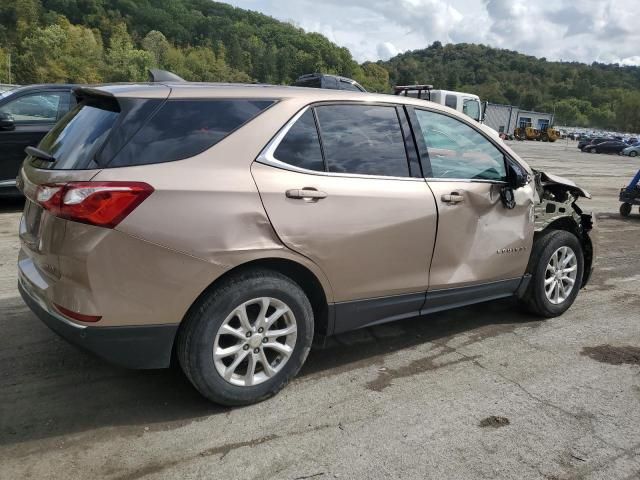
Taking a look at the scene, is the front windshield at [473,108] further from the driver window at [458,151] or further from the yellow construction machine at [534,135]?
the yellow construction machine at [534,135]

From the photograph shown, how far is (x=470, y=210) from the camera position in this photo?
12.6 feet

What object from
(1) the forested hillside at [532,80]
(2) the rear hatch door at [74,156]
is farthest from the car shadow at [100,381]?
(1) the forested hillside at [532,80]

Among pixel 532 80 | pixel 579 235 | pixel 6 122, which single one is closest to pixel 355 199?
pixel 579 235

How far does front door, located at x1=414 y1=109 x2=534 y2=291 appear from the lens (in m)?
3.74

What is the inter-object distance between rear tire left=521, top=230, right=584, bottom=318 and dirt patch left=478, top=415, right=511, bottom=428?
167cm

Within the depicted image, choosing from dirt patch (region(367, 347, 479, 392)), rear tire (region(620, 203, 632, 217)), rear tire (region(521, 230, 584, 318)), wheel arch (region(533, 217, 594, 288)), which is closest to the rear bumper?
dirt patch (region(367, 347, 479, 392))

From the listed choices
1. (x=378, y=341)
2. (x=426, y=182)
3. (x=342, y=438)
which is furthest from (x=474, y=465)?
(x=426, y=182)

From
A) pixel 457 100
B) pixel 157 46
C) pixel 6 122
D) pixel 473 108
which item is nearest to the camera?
pixel 6 122

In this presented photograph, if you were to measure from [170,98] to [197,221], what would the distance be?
701 millimetres

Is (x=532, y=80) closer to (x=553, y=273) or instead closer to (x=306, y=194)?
(x=553, y=273)

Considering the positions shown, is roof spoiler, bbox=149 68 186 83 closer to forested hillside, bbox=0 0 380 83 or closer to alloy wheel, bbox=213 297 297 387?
alloy wheel, bbox=213 297 297 387

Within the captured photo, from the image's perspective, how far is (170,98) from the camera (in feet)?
9.53

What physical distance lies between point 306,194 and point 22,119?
6.42 metres

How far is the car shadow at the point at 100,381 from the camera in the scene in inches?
115
